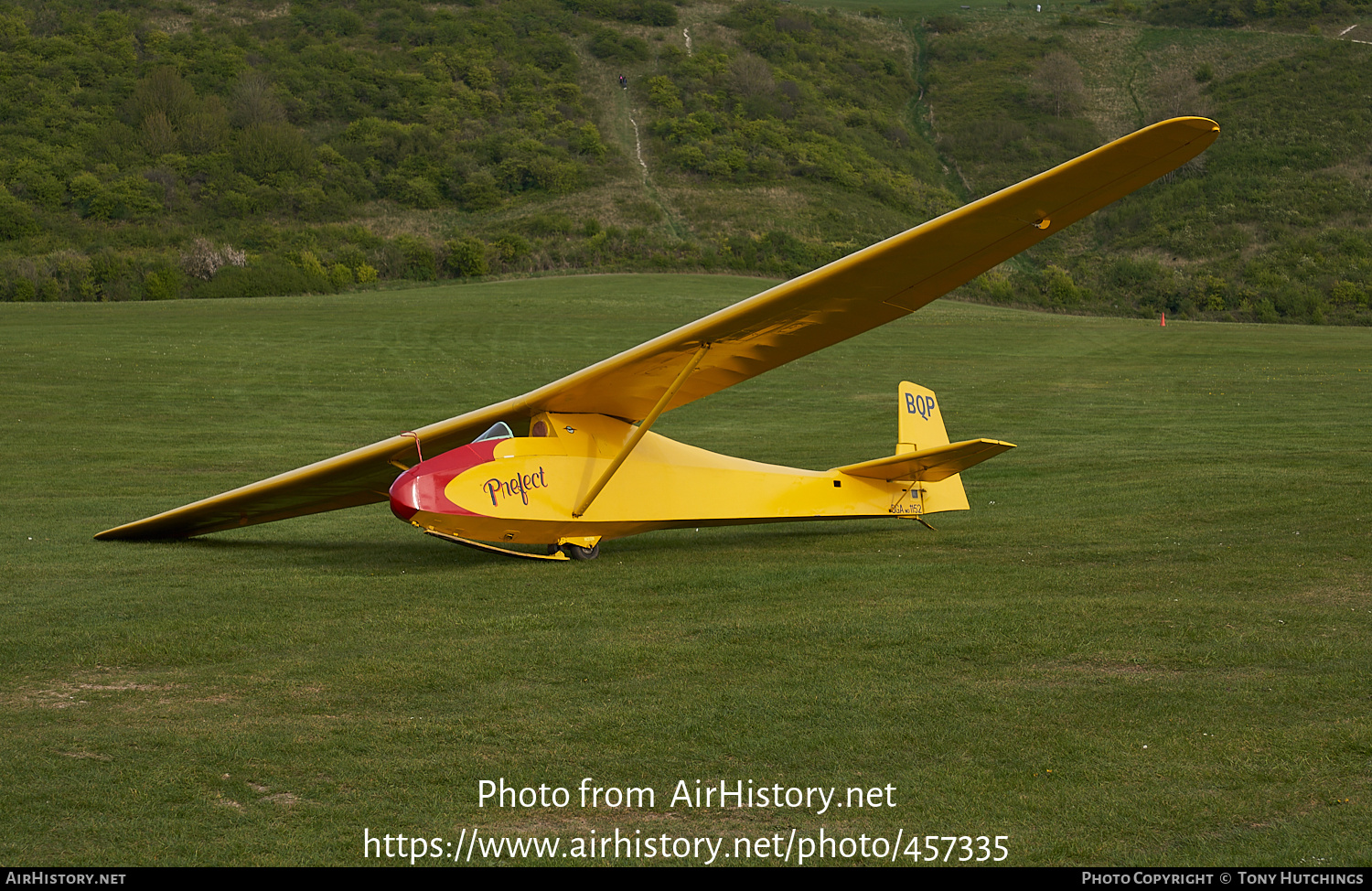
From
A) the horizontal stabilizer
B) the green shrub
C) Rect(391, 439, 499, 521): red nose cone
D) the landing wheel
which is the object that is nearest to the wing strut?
the landing wheel

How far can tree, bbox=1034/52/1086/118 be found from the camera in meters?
134

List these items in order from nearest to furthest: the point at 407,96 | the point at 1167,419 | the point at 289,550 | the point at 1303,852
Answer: the point at 1303,852 < the point at 289,550 < the point at 1167,419 < the point at 407,96

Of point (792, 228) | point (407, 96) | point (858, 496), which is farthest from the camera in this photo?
point (407, 96)

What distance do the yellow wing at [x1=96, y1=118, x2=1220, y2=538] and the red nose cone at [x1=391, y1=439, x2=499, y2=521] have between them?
944 mm

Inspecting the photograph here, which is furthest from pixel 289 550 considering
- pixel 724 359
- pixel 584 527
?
pixel 724 359

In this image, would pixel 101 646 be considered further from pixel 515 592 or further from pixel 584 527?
pixel 584 527

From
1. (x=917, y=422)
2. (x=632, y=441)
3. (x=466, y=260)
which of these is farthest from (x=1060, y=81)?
(x=632, y=441)

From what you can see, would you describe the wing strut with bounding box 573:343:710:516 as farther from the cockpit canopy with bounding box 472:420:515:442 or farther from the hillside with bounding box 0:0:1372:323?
the hillside with bounding box 0:0:1372:323

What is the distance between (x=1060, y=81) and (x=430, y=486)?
144421mm

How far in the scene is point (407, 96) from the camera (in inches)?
4301

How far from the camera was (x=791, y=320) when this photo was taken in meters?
11.4

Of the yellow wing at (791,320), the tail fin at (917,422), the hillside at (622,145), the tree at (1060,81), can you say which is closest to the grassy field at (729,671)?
the yellow wing at (791,320)

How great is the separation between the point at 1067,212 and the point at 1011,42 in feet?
520

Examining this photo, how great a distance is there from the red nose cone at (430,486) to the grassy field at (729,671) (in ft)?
2.61
